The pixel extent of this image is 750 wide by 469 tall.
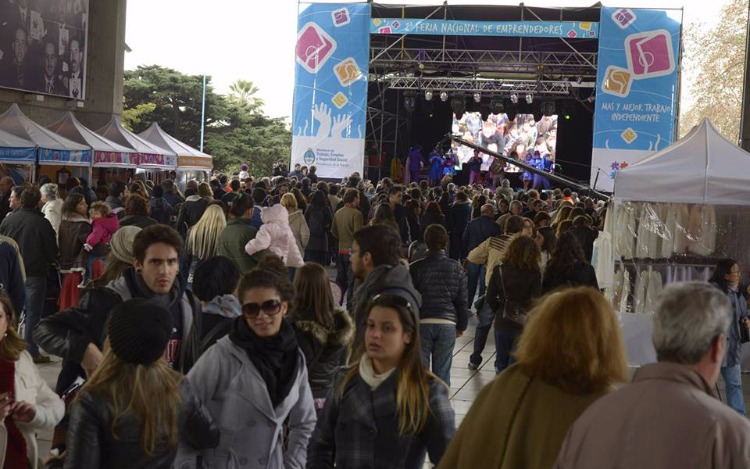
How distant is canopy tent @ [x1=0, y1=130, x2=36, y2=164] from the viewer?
17.4 meters

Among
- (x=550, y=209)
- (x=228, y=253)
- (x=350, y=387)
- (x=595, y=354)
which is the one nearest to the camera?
(x=595, y=354)

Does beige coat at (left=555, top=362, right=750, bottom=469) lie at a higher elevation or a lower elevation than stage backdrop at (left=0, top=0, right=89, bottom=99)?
lower

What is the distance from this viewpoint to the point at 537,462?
3051 millimetres

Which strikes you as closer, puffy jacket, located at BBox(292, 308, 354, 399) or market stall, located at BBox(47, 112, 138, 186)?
puffy jacket, located at BBox(292, 308, 354, 399)

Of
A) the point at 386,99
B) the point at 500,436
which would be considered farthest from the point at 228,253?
the point at 386,99

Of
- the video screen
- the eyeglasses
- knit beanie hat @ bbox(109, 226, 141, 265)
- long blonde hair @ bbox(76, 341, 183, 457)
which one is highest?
the video screen

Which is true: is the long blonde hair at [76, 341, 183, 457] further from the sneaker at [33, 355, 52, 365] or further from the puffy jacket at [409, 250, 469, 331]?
the sneaker at [33, 355, 52, 365]

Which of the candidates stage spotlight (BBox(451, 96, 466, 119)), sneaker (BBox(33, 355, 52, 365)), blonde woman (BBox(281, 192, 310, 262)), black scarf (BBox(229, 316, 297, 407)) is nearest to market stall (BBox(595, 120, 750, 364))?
blonde woman (BBox(281, 192, 310, 262))

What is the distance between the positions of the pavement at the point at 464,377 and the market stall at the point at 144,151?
1202 cm

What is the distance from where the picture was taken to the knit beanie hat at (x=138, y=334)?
348cm

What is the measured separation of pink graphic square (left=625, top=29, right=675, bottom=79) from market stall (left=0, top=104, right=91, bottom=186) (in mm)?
15164

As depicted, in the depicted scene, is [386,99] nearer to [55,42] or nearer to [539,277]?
[55,42]

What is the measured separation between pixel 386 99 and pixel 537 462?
31.4 m

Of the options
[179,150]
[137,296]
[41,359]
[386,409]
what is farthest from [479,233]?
[179,150]
